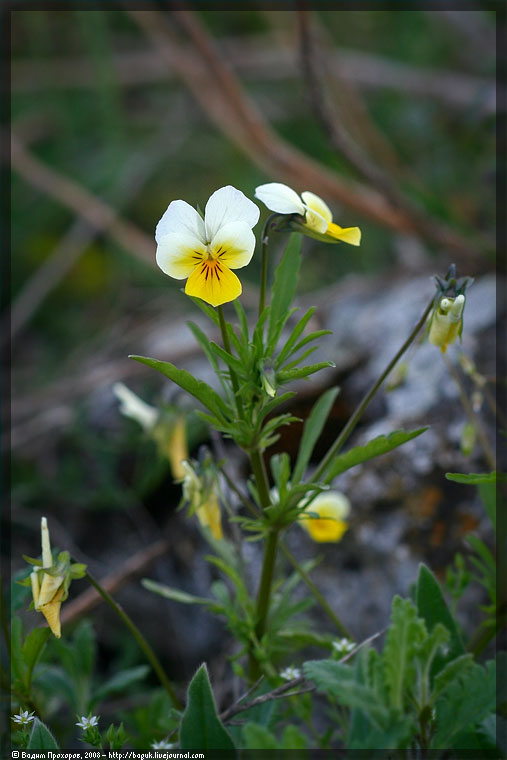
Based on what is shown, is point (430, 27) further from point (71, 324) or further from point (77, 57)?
point (71, 324)

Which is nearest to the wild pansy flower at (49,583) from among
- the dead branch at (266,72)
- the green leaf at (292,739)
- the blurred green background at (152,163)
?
the green leaf at (292,739)

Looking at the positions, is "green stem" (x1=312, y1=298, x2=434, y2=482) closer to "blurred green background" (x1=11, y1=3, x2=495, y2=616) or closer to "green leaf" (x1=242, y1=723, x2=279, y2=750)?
"green leaf" (x1=242, y1=723, x2=279, y2=750)

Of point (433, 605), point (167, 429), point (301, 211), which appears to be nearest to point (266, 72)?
point (167, 429)

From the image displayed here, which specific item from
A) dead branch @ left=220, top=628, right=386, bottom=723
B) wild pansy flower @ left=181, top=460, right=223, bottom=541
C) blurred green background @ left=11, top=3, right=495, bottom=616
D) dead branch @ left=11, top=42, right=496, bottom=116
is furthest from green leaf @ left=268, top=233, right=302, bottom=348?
dead branch @ left=11, top=42, right=496, bottom=116

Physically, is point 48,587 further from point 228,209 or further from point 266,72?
point 266,72

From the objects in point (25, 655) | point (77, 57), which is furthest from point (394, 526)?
point (77, 57)
